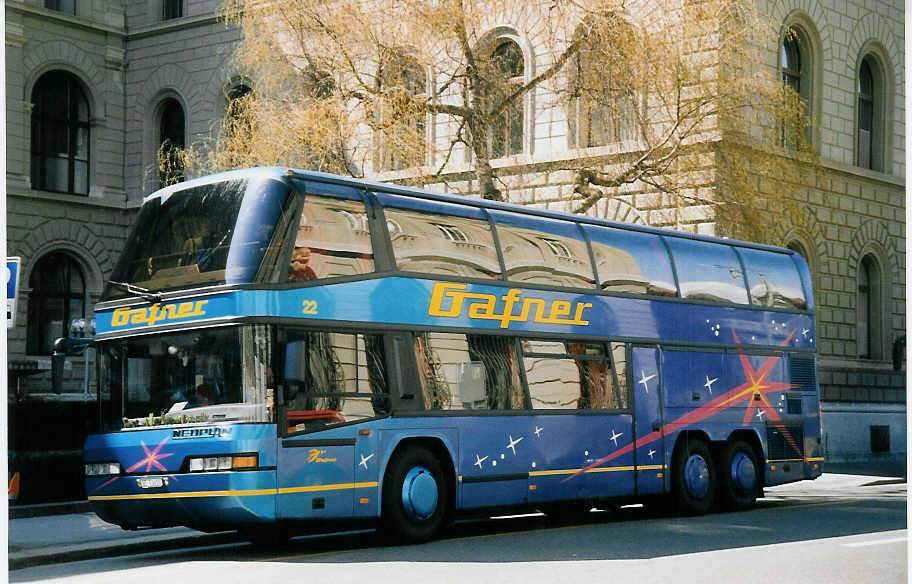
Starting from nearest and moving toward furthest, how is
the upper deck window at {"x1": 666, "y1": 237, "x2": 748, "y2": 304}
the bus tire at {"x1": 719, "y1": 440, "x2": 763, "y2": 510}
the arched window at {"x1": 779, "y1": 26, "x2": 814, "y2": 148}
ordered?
1. the upper deck window at {"x1": 666, "y1": 237, "x2": 748, "y2": 304}
2. the bus tire at {"x1": 719, "y1": 440, "x2": 763, "y2": 510}
3. the arched window at {"x1": 779, "y1": 26, "x2": 814, "y2": 148}

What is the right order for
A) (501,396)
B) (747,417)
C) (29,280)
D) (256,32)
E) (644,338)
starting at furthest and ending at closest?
(29,280), (256,32), (747,417), (644,338), (501,396)

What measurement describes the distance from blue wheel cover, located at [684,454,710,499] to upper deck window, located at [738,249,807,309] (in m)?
2.53

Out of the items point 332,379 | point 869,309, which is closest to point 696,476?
point 332,379

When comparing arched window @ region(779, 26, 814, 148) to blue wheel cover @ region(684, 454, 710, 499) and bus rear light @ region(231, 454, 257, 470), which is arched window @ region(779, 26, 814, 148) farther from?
bus rear light @ region(231, 454, 257, 470)

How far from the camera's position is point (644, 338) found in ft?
60.4

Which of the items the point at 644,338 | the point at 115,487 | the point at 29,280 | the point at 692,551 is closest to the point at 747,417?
the point at 644,338

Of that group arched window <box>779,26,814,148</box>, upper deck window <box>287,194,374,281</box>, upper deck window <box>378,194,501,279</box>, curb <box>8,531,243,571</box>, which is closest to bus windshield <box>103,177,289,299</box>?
upper deck window <box>287,194,374,281</box>

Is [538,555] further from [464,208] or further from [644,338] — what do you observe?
[644,338]

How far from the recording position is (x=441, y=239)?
15.8 meters

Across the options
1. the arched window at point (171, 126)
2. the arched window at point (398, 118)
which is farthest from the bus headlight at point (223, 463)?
the arched window at point (171, 126)

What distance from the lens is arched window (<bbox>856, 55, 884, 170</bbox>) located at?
33.8m

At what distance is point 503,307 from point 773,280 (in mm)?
6149

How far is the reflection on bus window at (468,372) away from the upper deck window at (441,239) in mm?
719

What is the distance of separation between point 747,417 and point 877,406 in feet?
44.3
